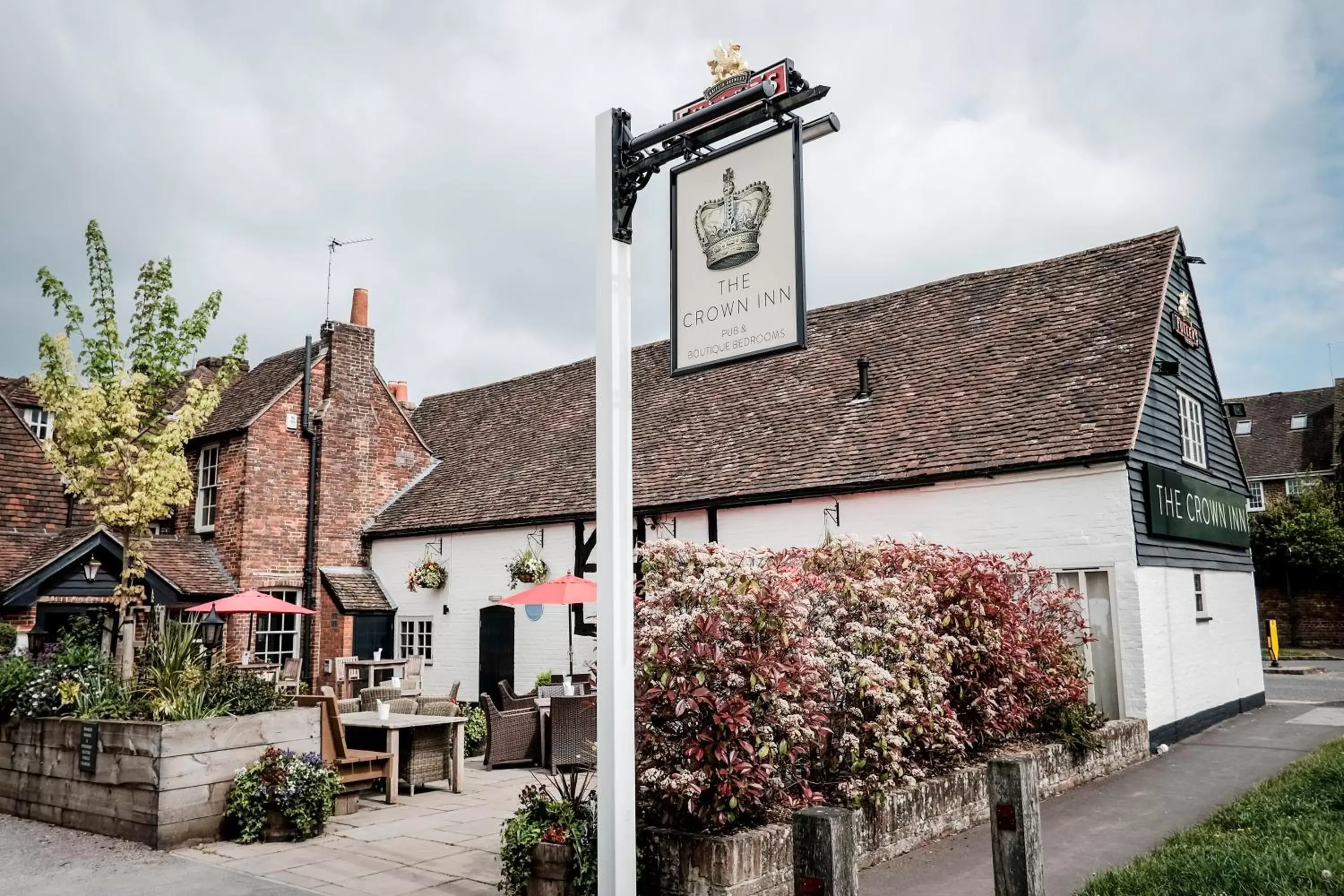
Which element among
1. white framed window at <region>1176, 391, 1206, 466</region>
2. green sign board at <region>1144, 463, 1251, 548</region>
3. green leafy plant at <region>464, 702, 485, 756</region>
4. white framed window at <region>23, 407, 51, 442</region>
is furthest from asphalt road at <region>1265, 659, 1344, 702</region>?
white framed window at <region>23, 407, 51, 442</region>

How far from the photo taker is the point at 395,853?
8.04 metres

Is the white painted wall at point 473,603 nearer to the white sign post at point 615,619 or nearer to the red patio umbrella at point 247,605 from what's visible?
the red patio umbrella at point 247,605

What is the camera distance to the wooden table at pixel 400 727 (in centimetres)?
1026

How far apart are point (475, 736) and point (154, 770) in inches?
→ 229

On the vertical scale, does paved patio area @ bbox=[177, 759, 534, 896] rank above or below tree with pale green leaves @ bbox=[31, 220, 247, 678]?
below

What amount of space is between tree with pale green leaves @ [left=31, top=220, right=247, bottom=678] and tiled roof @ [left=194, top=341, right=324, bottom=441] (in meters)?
7.99

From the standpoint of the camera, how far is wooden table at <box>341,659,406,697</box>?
53.1 ft

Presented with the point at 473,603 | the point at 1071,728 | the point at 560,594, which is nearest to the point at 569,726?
the point at 560,594

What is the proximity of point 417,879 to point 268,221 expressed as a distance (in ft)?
26.2

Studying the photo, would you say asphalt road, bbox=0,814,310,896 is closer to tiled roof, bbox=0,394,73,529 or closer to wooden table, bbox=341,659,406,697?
wooden table, bbox=341,659,406,697

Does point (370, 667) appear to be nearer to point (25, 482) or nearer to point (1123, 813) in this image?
point (25, 482)

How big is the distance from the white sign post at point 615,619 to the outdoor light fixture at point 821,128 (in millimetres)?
1465

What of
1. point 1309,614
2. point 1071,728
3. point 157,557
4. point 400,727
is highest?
point 157,557

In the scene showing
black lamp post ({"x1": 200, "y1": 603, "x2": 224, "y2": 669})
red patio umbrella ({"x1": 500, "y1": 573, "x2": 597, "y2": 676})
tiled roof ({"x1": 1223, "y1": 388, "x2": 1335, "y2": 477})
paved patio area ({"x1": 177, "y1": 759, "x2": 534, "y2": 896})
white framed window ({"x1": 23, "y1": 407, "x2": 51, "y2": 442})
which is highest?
tiled roof ({"x1": 1223, "y1": 388, "x2": 1335, "y2": 477})
